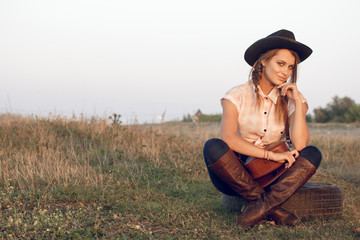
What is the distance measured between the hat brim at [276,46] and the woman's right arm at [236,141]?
64 cm

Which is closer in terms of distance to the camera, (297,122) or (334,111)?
(297,122)

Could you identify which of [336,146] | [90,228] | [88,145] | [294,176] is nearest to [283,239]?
[294,176]

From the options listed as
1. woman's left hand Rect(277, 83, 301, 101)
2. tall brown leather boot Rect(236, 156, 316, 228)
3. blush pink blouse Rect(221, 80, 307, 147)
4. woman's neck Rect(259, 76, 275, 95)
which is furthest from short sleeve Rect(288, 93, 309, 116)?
tall brown leather boot Rect(236, 156, 316, 228)

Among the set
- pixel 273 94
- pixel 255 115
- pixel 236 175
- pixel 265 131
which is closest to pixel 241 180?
pixel 236 175

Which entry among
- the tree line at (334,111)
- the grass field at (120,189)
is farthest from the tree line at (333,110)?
the grass field at (120,189)

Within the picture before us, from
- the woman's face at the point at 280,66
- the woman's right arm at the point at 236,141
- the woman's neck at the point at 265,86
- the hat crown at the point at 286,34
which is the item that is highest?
the hat crown at the point at 286,34

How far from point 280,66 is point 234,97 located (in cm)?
57

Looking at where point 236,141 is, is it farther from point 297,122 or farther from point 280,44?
point 280,44

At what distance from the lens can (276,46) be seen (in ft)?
12.3

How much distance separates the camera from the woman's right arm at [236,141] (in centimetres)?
360

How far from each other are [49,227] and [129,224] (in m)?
0.70

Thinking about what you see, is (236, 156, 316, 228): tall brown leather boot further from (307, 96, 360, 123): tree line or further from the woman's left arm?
(307, 96, 360, 123): tree line

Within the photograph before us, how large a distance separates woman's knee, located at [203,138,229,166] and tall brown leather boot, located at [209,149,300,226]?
0.03m

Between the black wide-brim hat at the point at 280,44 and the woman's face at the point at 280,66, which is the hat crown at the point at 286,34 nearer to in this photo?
the black wide-brim hat at the point at 280,44
